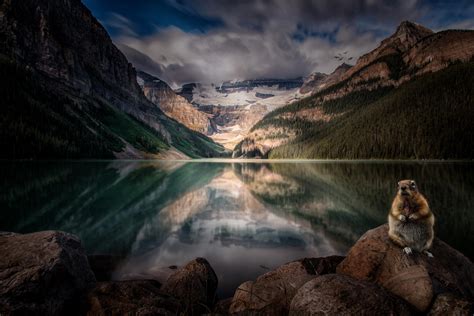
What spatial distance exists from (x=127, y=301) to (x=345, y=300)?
5.23 m

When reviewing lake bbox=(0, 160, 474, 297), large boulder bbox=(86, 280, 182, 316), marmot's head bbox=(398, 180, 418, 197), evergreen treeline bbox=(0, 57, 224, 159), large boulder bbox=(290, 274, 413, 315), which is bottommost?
lake bbox=(0, 160, 474, 297)

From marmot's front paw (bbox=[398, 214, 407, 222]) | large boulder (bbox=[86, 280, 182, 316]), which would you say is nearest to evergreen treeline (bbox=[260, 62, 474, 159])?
marmot's front paw (bbox=[398, 214, 407, 222])

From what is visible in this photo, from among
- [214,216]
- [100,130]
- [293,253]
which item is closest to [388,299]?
[293,253]

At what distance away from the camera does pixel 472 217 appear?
60.9ft

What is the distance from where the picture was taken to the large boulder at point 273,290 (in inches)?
263

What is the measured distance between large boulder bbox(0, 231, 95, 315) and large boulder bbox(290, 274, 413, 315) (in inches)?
224

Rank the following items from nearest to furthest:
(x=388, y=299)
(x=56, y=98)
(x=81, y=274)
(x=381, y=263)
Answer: (x=388, y=299), (x=381, y=263), (x=81, y=274), (x=56, y=98)

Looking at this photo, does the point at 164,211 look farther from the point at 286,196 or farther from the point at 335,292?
the point at 335,292

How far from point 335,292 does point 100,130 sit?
21989 centimetres

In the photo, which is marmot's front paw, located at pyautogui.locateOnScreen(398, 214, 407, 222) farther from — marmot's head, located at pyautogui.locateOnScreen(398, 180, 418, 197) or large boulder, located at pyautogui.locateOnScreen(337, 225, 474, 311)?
large boulder, located at pyautogui.locateOnScreen(337, 225, 474, 311)

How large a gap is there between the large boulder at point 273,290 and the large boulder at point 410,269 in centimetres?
158

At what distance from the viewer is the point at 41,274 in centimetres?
625

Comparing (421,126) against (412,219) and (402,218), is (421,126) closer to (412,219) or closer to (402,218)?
(412,219)

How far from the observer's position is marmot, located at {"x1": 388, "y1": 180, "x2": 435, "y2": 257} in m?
6.77
